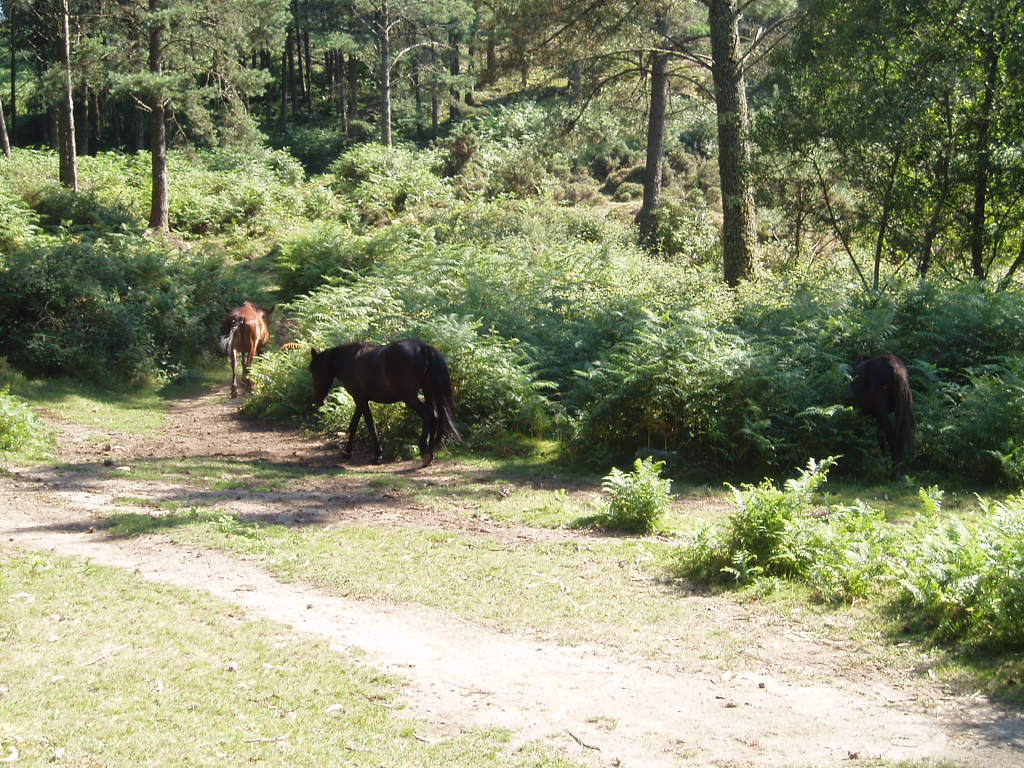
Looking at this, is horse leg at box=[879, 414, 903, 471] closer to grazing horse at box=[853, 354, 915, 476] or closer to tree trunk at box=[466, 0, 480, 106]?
grazing horse at box=[853, 354, 915, 476]

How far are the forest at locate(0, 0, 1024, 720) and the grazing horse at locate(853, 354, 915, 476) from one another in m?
0.24

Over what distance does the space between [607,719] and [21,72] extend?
68988mm

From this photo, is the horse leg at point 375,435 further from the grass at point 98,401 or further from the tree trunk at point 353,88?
the tree trunk at point 353,88

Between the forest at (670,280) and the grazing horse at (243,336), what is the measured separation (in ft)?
1.43

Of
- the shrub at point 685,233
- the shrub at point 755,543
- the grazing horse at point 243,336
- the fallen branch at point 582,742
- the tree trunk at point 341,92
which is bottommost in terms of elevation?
the fallen branch at point 582,742

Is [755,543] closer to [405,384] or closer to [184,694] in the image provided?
[184,694]

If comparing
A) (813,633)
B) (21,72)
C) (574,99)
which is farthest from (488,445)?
(21,72)

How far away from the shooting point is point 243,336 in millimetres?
18125

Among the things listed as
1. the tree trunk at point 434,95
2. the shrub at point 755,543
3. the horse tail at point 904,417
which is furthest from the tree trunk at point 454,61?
the shrub at point 755,543

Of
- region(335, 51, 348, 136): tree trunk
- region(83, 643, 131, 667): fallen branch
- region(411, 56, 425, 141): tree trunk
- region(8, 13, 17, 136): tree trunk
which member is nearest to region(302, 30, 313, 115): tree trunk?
region(335, 51, 348, 136): tree trunk

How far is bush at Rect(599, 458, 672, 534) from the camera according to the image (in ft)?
30.3

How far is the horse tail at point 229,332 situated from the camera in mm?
17547

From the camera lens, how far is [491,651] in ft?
20.4

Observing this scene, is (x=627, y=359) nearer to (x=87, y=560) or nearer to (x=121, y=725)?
(x=87, y=560)
